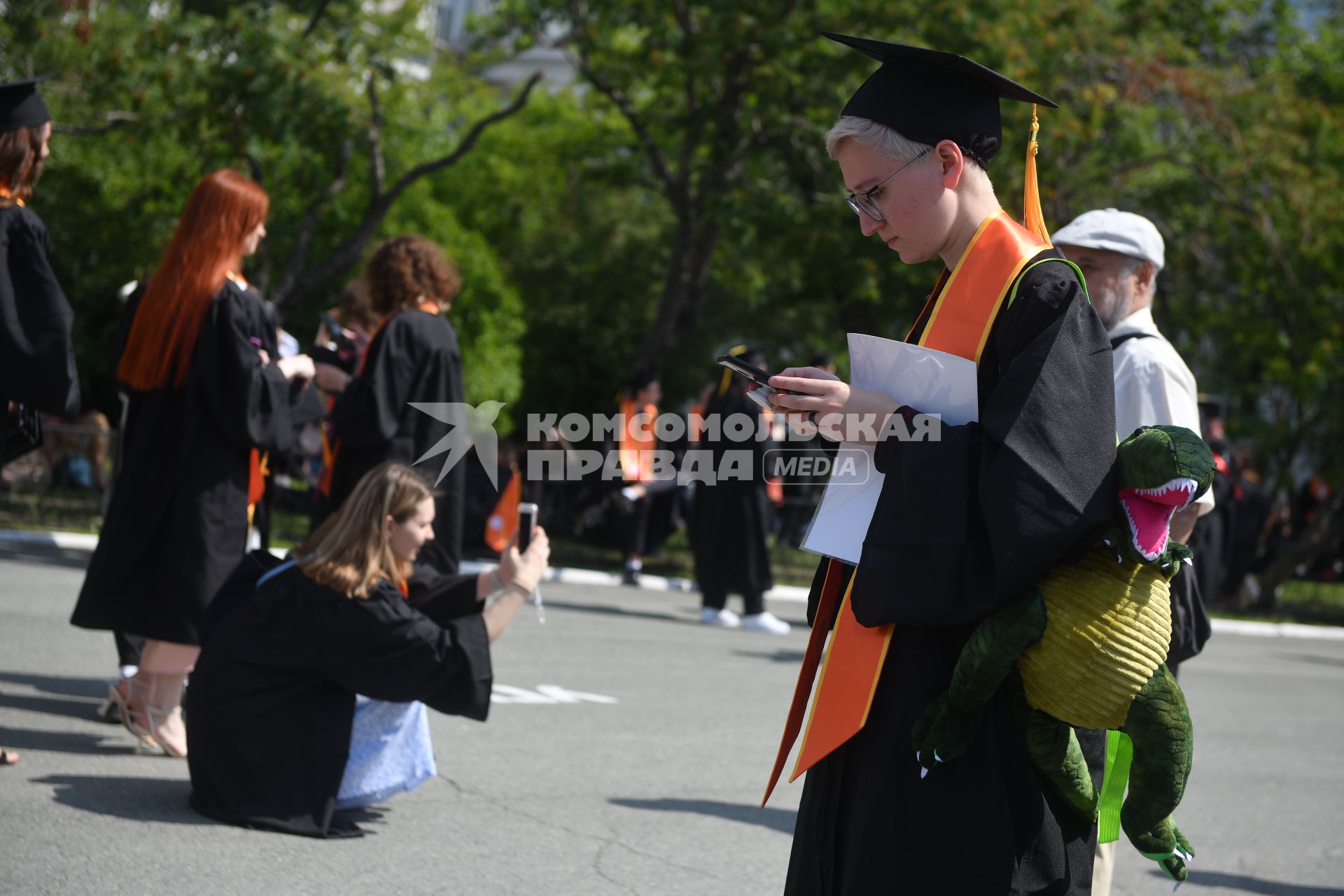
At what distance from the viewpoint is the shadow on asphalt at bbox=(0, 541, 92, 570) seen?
34.4ft

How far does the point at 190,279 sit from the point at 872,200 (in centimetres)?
366

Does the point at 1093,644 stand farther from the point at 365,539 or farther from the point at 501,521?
the point at 501,521

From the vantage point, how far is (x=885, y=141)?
8.18ft

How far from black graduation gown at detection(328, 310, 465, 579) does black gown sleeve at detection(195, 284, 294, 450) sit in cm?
62

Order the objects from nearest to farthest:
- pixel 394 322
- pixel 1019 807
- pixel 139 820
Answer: pixel 1019 807 < pixel 139 820 < pixel 394 322

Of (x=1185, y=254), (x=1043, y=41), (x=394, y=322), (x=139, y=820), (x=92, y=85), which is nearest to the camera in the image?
(x=139, y=820)

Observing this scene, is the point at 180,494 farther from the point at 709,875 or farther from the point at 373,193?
the point at 373,193

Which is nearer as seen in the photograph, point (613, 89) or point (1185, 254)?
point (613, 89)

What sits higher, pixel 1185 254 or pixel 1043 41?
pixel 1043 41

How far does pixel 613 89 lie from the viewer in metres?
16.9

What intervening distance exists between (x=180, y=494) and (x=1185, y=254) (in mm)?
19997

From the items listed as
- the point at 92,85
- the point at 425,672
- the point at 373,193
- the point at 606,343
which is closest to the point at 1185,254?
the point at 606,343

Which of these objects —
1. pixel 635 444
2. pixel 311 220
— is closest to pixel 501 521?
pixel 635 444

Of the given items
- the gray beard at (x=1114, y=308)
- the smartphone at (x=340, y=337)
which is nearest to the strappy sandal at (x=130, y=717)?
the smartphone at (x=340, y=337)
